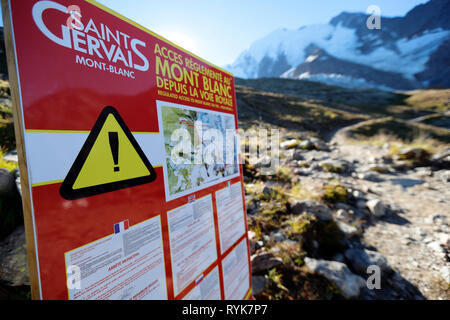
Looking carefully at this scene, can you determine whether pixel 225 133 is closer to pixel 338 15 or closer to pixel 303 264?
pixel 303 264

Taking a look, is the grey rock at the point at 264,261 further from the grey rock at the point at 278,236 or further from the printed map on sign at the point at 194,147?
the printed map on sign at the point at 194,147

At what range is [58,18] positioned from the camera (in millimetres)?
836

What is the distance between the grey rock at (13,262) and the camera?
154 centimetres

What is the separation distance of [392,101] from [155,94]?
49.7 metres

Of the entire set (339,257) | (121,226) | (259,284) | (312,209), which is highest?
(121,226)

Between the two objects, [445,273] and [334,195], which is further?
[334,195]

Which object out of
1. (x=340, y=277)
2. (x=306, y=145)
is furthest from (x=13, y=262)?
(x=306, y=145)

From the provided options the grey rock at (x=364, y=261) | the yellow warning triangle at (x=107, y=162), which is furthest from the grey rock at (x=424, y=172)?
the yellow warning triangle at (x=107, y=162)

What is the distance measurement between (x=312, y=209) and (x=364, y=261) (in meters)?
1.01

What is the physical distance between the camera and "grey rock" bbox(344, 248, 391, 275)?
2697mm

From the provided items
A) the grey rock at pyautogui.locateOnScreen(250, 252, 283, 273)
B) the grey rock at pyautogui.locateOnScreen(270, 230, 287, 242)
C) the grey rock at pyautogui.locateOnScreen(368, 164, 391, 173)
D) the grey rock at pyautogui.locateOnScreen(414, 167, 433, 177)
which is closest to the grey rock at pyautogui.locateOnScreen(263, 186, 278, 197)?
the grey rock at pyautogui.locateOnScreen(270, 230, 287, 242)

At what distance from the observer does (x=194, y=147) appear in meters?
1.51

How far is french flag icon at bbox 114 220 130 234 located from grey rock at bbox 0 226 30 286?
4.28ft

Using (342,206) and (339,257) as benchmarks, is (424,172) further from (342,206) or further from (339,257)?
(339,257)
